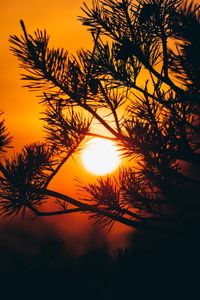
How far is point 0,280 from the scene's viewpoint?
5.46 meters

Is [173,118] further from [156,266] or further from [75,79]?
[156,266]

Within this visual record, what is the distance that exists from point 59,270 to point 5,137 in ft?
13.2

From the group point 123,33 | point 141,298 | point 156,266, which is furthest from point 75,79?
point 156,266

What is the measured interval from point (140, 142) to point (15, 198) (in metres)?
0.70

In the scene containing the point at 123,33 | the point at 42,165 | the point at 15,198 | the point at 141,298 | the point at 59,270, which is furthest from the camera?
the point at 59,270

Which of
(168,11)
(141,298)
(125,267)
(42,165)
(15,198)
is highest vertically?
(168,11)

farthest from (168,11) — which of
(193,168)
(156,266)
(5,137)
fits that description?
(193,168)

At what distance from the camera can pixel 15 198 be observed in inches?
69.3

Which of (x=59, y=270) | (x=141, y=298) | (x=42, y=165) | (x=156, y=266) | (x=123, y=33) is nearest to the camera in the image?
(x=123, y=33)

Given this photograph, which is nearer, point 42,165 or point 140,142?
point 140,142

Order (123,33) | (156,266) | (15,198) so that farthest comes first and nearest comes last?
(156,266) → (15,198) → (123,33)

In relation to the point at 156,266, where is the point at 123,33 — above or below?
above

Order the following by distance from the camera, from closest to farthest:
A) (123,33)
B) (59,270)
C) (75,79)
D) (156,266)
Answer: (123,33) → (75,79) → (156,266) → (59,270)

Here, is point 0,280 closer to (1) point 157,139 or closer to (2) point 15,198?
(2) point 15,198
